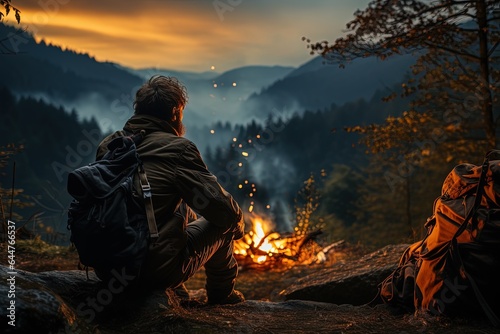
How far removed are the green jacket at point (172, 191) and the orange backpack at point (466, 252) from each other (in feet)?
5.59

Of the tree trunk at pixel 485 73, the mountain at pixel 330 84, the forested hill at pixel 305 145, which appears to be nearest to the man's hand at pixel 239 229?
the tree trunk at pixel 485 73

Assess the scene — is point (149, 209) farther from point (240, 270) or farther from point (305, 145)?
point (305, 145)

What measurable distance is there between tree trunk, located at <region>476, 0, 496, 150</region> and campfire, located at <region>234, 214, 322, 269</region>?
4.60m

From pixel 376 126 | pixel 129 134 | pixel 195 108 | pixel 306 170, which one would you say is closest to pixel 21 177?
pixel 306 170

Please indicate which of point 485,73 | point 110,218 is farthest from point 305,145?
point 110,218

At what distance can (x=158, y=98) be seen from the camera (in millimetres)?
3885

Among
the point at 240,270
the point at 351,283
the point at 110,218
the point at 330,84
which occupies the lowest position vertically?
the point at 240,270

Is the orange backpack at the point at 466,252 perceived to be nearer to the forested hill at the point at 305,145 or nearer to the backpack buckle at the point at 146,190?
the backpack buckle at the point at 146,190

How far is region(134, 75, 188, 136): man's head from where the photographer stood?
153 inches

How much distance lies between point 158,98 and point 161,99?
0.03 m

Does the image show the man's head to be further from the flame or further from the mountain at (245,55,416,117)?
the mountain at (245,55,416,117)

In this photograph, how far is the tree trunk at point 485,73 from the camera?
9.41 m

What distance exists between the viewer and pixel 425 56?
10.9 metres

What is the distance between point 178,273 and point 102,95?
5319 inches
